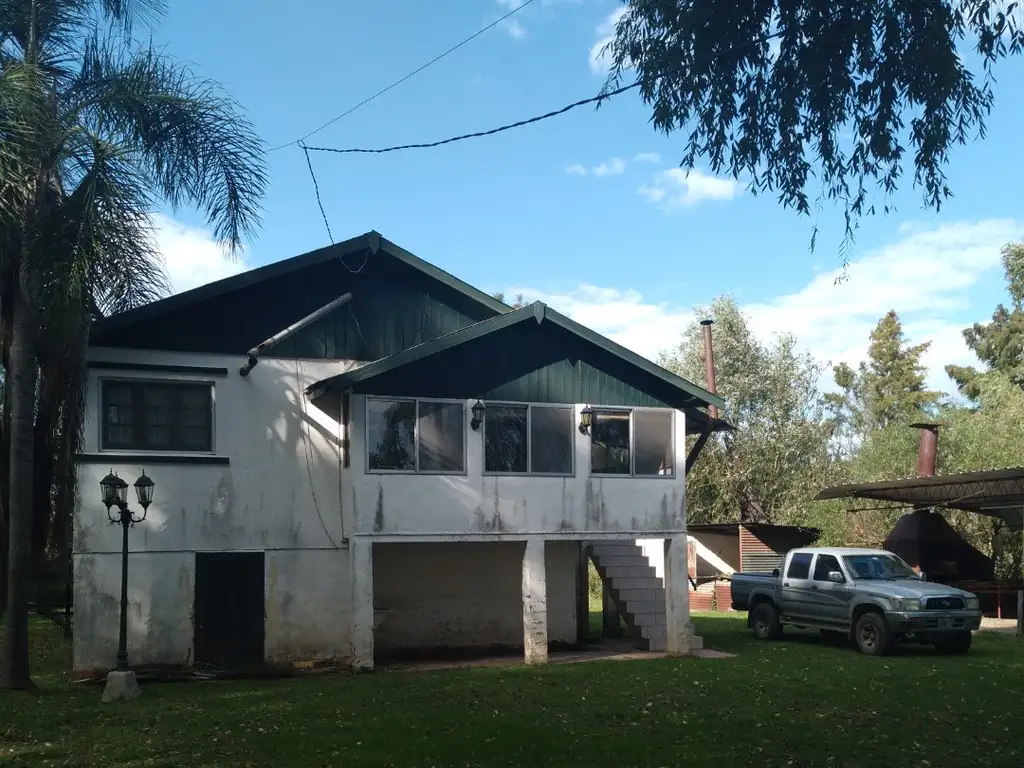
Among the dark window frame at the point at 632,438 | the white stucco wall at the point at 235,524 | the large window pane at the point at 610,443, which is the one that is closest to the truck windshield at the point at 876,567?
the dark window frame at the point at 632,438

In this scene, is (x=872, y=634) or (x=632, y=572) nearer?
(x=872, y=634)

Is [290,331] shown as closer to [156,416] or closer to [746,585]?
[156,416]

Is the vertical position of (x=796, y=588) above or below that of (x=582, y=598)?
above

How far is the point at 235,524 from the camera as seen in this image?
17359 millimetres

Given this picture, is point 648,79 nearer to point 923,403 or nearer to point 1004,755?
point 1004,755

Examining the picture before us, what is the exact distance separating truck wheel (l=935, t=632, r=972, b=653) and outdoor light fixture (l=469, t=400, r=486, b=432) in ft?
29.3

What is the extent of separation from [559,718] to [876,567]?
397 inches

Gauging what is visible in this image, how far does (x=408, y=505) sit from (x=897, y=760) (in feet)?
30.5

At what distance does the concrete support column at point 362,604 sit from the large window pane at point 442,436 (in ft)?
5.44


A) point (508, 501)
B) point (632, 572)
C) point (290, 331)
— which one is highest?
point (290, 331)

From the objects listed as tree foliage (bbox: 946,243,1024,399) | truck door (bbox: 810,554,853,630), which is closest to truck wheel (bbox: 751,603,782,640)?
truck door (bbox: 810,554,853,630)

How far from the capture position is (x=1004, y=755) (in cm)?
989

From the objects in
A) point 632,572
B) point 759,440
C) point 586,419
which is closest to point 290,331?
point 586,419

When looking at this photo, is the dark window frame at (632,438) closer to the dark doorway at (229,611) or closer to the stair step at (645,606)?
the stair step at (645,606)
